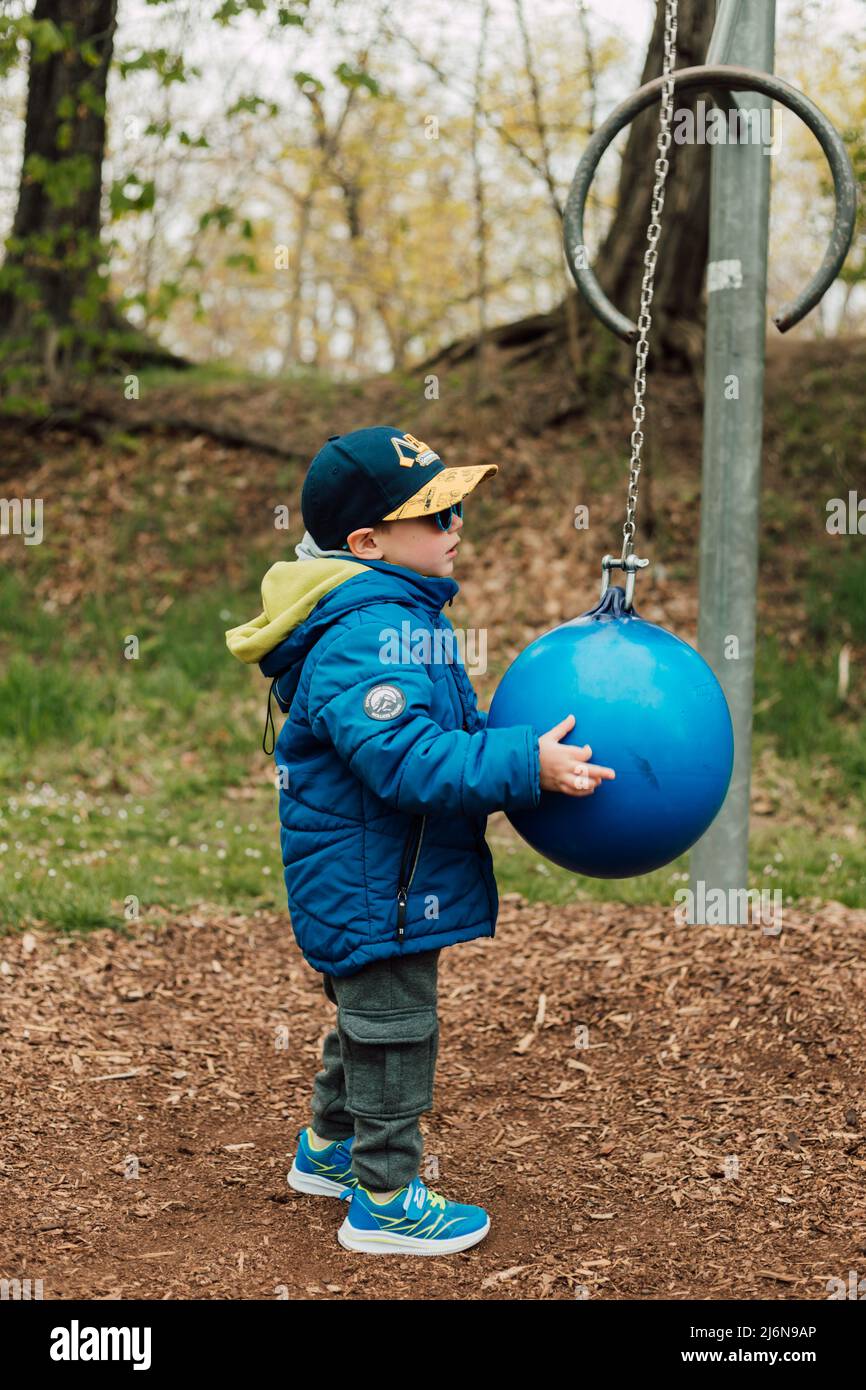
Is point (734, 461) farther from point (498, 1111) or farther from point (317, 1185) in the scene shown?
point (317, 1185)

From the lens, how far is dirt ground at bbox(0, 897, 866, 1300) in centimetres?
331

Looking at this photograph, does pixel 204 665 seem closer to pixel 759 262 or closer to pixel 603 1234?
pixel 759 262

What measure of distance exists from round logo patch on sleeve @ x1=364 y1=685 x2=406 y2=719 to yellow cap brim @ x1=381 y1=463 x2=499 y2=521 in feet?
1.51

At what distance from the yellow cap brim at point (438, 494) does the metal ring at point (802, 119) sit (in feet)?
2.86

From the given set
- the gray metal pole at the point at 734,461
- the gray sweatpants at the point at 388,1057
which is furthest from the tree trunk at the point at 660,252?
the gray sweatpants at the point at 388,1057

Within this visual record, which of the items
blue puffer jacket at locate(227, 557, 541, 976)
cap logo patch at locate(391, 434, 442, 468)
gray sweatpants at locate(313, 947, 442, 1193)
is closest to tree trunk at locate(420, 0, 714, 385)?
cap logo patch at locate(391, 434, 442, 468)

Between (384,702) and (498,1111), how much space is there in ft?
5.89

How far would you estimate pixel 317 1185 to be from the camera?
3.74 metres

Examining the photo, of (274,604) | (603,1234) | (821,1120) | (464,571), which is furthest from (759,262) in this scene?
(464,571)

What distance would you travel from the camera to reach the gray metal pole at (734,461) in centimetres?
490


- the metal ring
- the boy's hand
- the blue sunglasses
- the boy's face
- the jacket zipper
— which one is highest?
the metal ring

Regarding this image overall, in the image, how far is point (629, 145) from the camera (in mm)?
10383

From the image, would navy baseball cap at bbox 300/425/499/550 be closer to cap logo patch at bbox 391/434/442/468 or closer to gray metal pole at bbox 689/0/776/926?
cap logo patch at bbox 391/434/442/468

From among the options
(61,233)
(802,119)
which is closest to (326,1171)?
(802,119)
